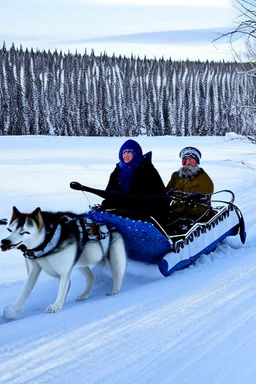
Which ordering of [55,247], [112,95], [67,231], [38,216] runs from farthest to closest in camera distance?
[112,95] < [67,231] < [55,247] < [38,216]

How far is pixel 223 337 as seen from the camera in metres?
4.03

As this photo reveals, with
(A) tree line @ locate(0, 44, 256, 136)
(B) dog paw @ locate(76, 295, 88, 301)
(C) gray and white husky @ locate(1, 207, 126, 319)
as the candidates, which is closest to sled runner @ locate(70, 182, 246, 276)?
(C) gray and white husky @ locate(1, 207, 126, 319)

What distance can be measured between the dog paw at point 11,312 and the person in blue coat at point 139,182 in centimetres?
166

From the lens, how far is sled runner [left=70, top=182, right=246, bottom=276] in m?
5.46

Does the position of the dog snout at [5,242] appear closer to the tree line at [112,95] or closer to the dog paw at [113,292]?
the dog paw at [113,292]

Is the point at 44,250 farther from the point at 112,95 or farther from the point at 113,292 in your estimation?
the point at 112,95

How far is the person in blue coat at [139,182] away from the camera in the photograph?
5.98 m

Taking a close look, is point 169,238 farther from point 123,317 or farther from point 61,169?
point 61,169

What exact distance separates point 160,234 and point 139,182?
71 cm

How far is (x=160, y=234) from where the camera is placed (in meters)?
5.66

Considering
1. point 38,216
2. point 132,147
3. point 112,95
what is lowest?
point 38,216

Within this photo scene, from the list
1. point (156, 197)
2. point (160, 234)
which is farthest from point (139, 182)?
point (160, 234)

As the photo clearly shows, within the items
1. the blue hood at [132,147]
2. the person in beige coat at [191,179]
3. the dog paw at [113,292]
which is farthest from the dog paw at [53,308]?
the person in beige coat at [191,179]

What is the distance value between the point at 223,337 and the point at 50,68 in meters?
22.5
